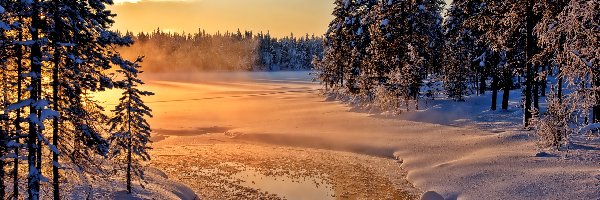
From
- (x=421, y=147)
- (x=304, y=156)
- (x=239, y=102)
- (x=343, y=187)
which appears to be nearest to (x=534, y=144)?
(x=421, y=147)

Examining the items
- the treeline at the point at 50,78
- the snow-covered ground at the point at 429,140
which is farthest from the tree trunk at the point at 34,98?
the snow-covered ground at the point at 429,140

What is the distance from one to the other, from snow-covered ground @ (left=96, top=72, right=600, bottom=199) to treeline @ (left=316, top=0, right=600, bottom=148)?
156 cm

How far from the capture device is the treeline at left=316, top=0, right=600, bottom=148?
10.4 m

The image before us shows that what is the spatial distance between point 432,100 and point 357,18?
516 inches

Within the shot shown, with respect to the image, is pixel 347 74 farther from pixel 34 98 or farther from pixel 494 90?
pixel 34 98

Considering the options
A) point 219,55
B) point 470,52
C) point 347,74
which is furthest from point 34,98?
point 219,55

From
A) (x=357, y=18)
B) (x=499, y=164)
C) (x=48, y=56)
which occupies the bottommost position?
(x=499, y=164)

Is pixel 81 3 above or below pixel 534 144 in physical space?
above

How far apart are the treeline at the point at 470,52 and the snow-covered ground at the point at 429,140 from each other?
1561mm

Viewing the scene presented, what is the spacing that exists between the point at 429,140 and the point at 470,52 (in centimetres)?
2148

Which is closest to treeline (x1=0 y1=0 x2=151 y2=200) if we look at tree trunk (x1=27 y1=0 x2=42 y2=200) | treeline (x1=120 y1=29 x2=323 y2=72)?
tree trunk (x1=27 y1=0 x2=42 y2=200)

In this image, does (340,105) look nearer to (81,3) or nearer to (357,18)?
(357,18)

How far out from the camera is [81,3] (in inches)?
525

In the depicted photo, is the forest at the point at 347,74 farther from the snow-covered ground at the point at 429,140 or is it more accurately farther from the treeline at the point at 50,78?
the snow-covered ground at the point at 429,140
